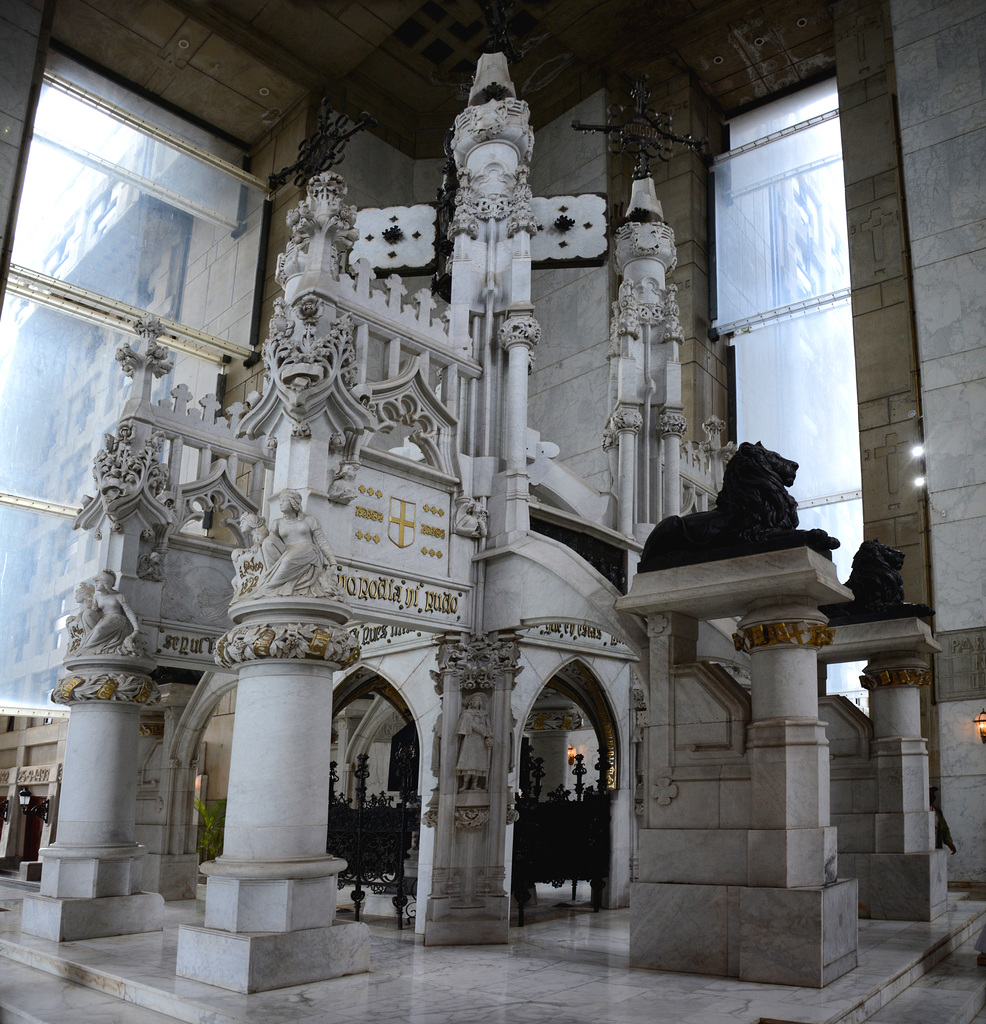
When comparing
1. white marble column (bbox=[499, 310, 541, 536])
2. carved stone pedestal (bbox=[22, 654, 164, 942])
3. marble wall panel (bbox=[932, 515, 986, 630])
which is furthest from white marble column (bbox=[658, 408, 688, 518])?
carved stone pedestal (bbox=[22, 654, 164, 942])

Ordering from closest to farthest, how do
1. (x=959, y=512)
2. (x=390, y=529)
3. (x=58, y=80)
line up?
(x=390, y=529), (x=959, y=512), (x=58, y=80)

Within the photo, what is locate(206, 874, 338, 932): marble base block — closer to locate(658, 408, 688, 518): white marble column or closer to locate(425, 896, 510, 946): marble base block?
locate(425, 896, 510, 946): marble base block

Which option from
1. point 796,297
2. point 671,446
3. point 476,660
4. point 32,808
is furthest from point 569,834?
point 796,297

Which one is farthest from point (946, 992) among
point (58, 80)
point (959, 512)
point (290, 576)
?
point (58, 80)

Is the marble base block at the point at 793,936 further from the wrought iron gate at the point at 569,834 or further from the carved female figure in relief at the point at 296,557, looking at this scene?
the wrought iron gate at the point at 569,834

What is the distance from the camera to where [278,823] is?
293 inches

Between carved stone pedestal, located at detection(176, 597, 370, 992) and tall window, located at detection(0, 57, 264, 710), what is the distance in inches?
497

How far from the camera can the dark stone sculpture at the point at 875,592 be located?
10961 mm

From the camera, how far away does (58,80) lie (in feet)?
67.6

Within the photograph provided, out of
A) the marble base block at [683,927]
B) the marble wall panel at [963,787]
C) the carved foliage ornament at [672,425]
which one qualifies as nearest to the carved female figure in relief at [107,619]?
the marble base block at [683,927]

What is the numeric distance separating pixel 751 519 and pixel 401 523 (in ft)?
11.9

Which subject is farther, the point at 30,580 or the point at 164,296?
the point at 164,296

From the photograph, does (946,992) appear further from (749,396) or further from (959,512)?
(749,396)

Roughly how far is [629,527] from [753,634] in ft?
19.4
